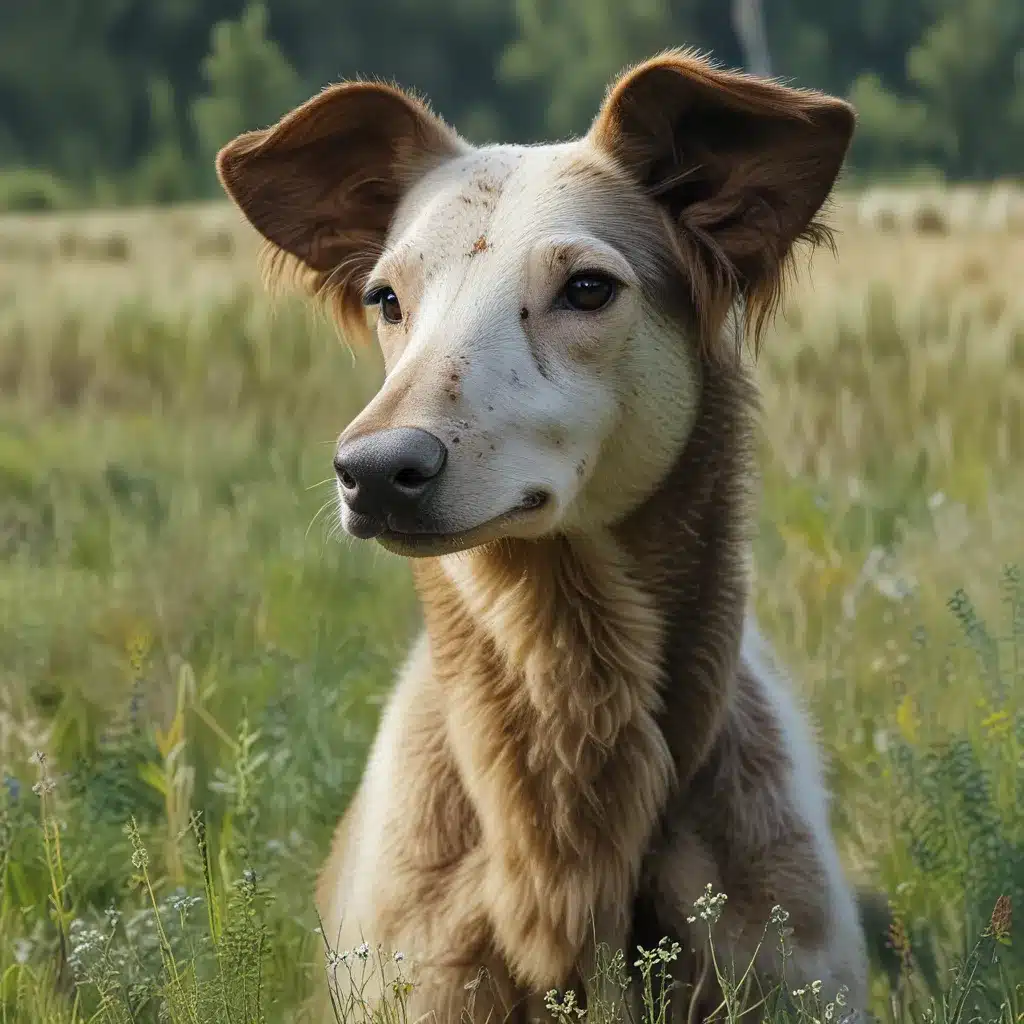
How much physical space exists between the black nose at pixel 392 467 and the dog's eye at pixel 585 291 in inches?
20.6

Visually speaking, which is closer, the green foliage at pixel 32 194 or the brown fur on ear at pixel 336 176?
the brown fur on ear at pixel 336 176

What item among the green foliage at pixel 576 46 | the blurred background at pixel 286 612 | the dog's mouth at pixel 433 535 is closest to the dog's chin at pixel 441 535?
the dog's mouth at pixel 433 535

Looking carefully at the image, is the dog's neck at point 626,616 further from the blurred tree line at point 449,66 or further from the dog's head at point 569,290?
the blurred tree line at point 449,66

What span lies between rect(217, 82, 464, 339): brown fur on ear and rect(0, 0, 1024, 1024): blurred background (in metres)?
0.22

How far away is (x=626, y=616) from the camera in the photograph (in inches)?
120

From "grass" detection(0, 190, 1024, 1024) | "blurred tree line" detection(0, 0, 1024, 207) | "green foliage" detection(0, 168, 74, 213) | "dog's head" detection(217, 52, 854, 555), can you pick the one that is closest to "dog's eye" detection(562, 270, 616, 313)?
"dog's head" detection(217, 52, 854, 555)

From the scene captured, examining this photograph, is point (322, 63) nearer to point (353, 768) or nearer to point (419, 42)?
point (419, 42)

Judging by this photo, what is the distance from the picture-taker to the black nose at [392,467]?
8.20ft

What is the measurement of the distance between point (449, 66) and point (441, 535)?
50.1 metres

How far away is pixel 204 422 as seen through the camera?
8750 millimetres

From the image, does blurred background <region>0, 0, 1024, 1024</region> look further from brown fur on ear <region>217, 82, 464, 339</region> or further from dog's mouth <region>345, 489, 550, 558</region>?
dog's mouth <region>345, 489, 550, 558</region>

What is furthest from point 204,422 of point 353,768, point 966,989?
point 966,989

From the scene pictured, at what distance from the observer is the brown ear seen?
295cm

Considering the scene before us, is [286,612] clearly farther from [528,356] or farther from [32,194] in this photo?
[32,194]
